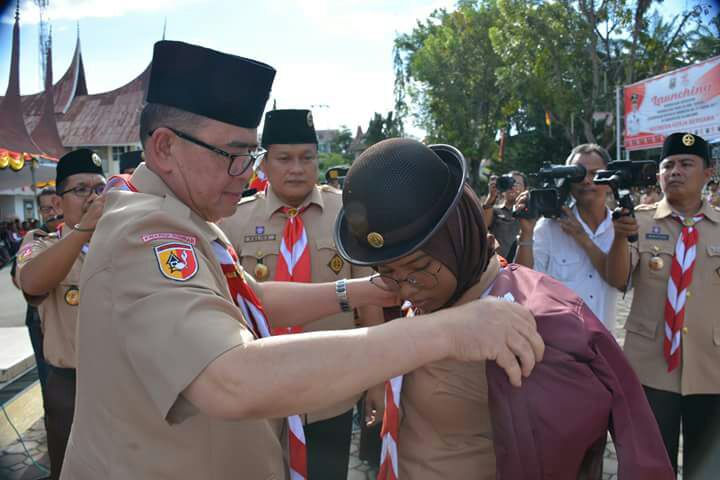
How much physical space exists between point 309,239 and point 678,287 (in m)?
2.31

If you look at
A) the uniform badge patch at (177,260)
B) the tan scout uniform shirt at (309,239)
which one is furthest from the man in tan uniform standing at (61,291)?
the uniform badge patch at (177,260)

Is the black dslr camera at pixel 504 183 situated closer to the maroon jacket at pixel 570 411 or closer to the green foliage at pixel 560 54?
the maroon jacket at pixel 570 411

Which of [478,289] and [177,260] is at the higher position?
[177,260]

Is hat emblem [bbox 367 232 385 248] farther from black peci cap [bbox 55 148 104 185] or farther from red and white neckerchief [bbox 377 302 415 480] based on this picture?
black peci cap [bbox 55 148 104 185]

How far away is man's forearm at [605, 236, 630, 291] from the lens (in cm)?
338

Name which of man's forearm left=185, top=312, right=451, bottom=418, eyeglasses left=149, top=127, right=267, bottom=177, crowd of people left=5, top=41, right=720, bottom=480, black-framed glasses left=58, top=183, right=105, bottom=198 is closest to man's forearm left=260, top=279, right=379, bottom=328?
crowd of people left=5, top=41, right=720, bottom=480

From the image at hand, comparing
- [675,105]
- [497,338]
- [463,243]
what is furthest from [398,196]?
[675,105]

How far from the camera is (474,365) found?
1629mm

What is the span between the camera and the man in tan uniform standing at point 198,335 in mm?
1144

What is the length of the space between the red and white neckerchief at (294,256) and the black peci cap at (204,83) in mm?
1537

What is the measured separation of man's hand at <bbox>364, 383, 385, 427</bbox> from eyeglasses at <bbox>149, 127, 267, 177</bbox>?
139cm

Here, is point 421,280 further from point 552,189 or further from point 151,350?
point 552,189

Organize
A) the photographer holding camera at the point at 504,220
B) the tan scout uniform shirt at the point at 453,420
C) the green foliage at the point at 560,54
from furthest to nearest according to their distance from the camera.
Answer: the green foliage at the point at 560,54 → the photographer holding camera at the point at 504,220 → the tan scout uniform shirt at the point at 453,420

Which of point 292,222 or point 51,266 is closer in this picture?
point 51,266
